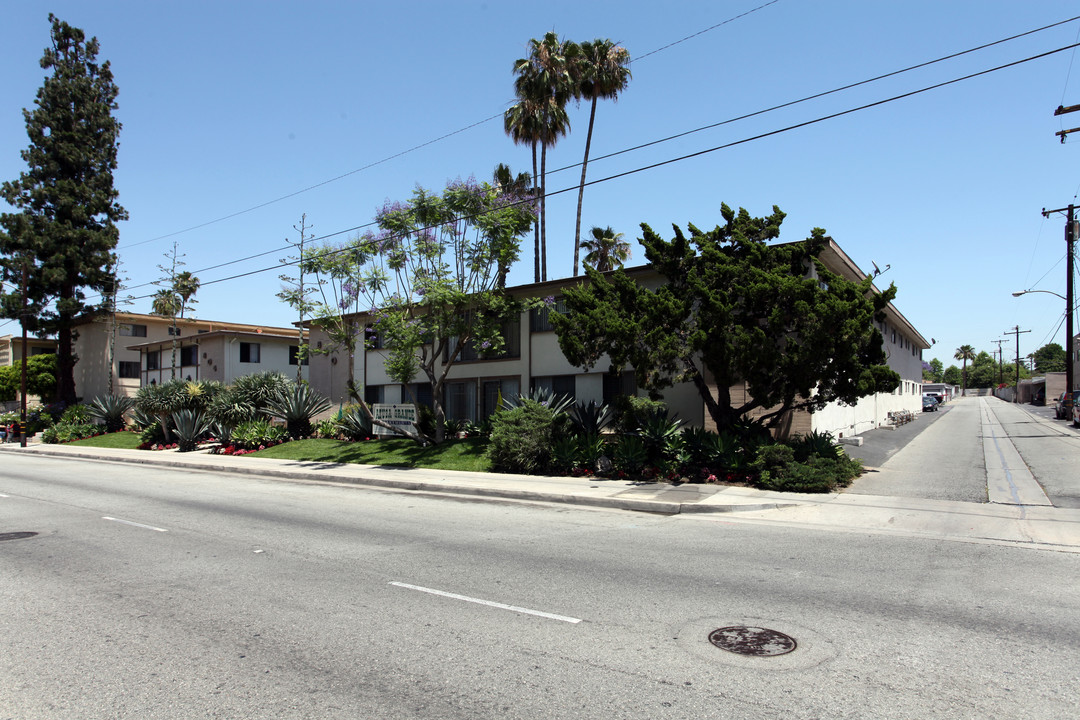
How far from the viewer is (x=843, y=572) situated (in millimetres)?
7238

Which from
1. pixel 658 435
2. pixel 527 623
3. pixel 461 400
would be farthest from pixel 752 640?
pixel 461 400

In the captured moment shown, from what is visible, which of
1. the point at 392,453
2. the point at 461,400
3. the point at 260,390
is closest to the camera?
the point at 392,453

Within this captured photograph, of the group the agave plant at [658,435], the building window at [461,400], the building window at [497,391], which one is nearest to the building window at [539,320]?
the building window at [497,391]

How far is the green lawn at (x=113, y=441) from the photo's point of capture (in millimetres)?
31628

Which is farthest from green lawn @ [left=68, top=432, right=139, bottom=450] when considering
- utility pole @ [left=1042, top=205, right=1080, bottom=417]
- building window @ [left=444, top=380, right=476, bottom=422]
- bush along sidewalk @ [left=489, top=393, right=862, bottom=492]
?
utility pole @ [left=1042, top=205, right=1080, bottom=417]

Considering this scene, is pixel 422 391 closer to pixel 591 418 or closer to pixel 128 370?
pixel 591 418

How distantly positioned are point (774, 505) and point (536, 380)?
12.2 meters

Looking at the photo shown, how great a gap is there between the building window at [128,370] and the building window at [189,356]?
9088 mm

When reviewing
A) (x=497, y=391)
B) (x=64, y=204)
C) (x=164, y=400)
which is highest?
(x=64, y=204)

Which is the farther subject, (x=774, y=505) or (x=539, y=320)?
(x=539, y=320)

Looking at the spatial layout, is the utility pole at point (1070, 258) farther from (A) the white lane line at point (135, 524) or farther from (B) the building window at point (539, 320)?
(A) the white lane line at point (135, 524)

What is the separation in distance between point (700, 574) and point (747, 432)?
8.94 m

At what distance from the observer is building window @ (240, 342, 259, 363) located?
40344 mm

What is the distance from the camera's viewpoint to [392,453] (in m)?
21.8
